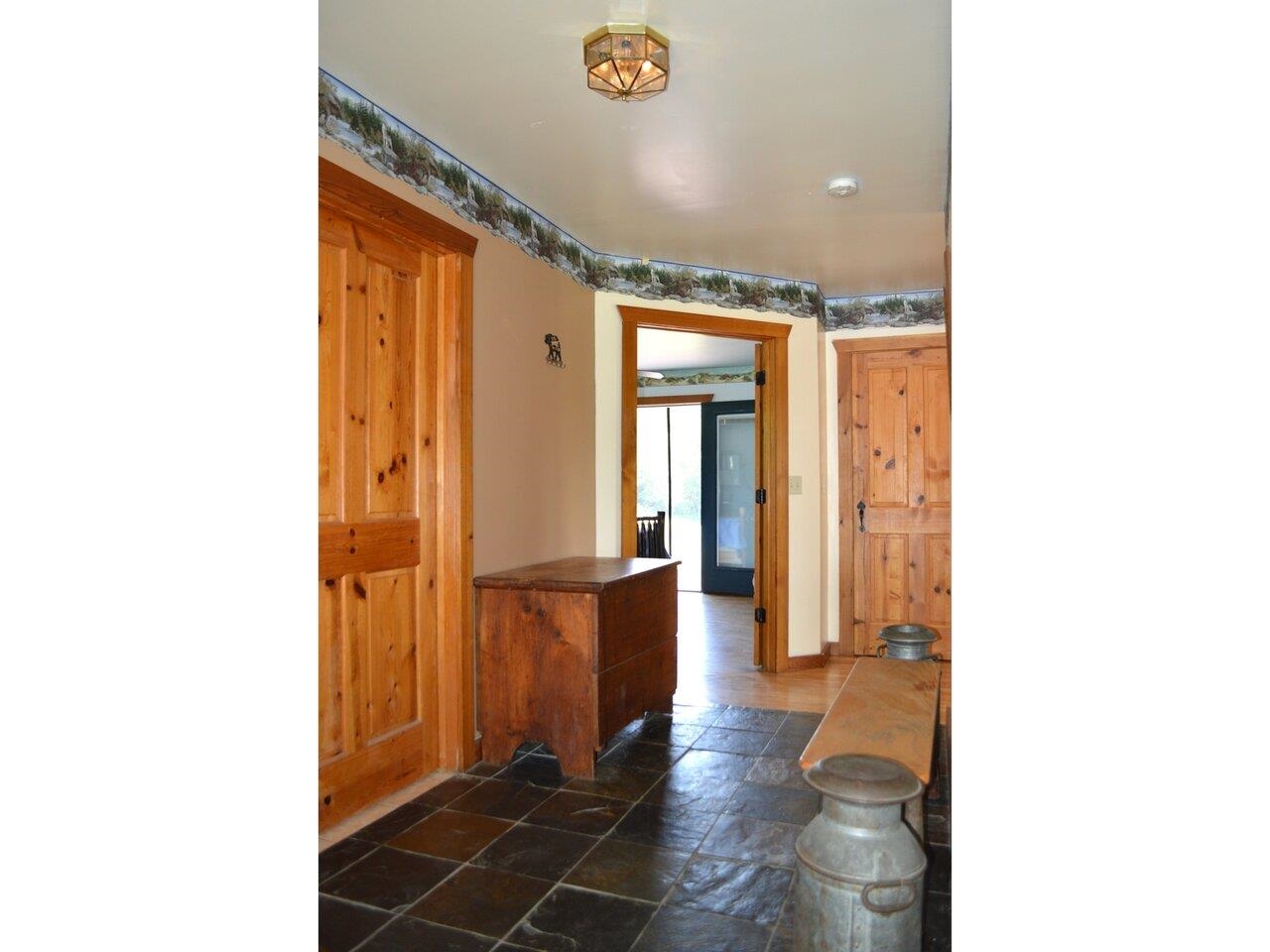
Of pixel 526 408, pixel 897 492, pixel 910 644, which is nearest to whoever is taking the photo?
pixel 910 644

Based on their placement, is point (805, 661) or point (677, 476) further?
point (677, 476)

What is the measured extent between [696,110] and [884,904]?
8.02ft

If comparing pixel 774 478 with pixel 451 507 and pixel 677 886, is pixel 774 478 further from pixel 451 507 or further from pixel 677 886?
pixel 677 886

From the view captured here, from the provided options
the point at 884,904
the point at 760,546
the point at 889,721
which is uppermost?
the point at 760,546

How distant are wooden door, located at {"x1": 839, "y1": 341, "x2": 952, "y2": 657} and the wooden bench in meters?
2.56

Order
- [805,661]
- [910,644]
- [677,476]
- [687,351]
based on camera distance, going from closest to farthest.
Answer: [910,644]
[805,661]
[687,351]
[677,476]

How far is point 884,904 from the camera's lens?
4.95 ft

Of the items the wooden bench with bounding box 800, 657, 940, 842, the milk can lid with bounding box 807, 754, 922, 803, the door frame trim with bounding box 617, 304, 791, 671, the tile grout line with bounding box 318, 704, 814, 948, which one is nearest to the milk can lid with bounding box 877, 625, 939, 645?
the wooden bench with bounding box 800, 657, 940, 842

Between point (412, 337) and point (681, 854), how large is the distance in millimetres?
2010

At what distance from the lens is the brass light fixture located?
2271 millimetres

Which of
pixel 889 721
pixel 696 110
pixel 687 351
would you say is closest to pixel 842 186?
pixel 696 110
